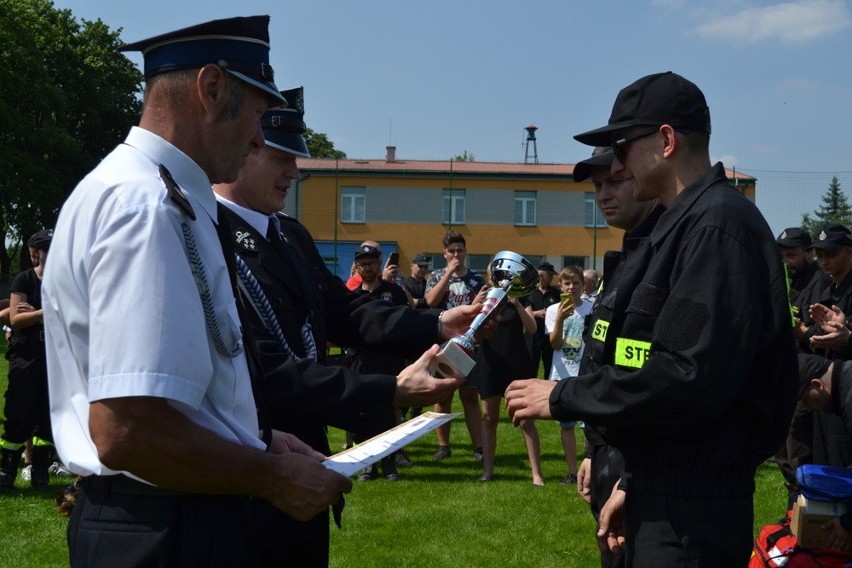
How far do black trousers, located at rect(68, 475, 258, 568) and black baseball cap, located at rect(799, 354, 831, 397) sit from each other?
2952 millimetres

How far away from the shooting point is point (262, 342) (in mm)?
3285

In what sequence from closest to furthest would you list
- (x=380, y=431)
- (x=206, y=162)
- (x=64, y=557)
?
(x=206, y=162) → (x=380, y=431) → (x=64, y=557)

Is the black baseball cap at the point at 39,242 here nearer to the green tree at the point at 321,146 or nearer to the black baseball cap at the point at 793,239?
the black baseball cap at the point at 793,239

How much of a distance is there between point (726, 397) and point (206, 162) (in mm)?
1628

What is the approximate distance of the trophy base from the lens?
3.37m

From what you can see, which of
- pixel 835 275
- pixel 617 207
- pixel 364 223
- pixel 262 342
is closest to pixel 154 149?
pixel 262 342

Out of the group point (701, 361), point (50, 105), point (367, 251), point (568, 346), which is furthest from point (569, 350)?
point (50, 105)

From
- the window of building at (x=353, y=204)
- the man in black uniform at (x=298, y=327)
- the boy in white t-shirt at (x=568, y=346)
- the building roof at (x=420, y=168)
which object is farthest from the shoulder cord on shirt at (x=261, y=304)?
the window of building at (x=353, y=204)

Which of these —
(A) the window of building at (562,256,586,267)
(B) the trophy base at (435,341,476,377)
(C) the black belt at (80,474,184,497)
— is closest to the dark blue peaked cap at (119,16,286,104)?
(C) the black belt at (80,474,184,497)

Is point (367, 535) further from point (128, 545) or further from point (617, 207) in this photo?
point (128, 545)

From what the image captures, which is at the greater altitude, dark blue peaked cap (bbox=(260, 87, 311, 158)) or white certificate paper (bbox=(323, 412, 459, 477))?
dark blue peaked cap (bbox=(260, 87, 311, 158))

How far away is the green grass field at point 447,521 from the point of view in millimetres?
7008

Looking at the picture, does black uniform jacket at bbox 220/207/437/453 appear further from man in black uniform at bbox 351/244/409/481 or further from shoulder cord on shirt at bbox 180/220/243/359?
man in black uniform at bbox 351/244/409/481

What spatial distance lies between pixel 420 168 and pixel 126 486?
1601 inches
